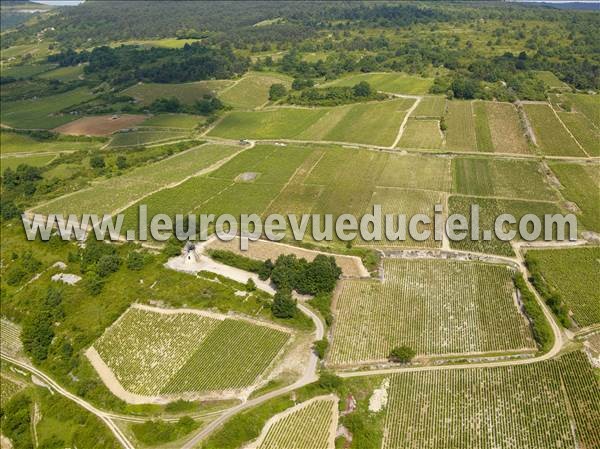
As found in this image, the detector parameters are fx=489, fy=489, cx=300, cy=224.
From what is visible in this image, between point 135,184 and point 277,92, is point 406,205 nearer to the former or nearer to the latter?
point 135,184

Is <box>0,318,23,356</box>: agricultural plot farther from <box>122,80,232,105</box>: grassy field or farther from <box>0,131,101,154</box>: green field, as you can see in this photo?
<box>122,80,232,105</box>: grassy field

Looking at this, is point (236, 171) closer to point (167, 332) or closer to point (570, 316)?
point (167, 332)

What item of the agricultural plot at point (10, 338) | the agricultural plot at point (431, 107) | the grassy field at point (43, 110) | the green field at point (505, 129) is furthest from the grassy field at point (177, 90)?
the agricultural plot at point (10, 338)

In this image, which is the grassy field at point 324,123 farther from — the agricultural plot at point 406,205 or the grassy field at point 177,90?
the agricultural plot at point 406,205

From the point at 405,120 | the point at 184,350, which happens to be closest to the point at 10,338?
the point at 184,350

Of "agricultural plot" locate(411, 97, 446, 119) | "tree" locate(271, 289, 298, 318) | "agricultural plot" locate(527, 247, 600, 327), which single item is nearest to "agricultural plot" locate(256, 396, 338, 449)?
"tree" locate(271, 289, 298, 318)

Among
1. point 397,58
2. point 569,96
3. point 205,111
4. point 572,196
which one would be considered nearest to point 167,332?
point 572,196
